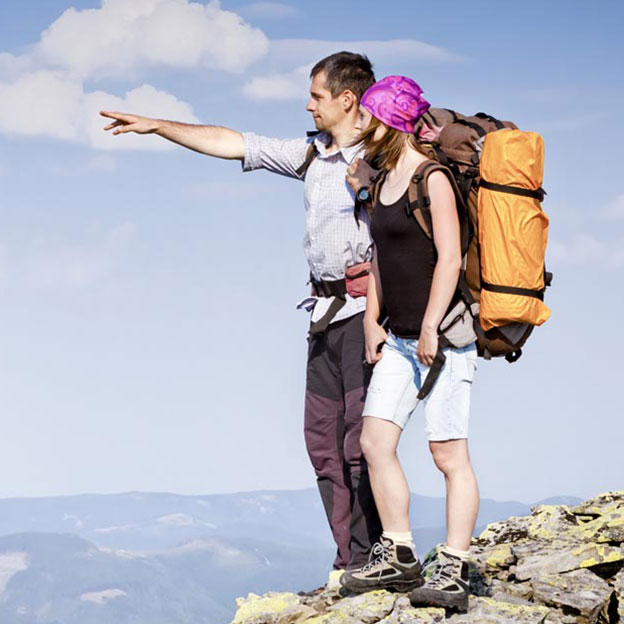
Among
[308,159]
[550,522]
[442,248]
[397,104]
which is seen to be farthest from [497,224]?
[550,522]

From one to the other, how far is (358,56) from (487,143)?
6.59 feet

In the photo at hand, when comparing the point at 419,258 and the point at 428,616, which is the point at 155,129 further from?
the point at 428,616

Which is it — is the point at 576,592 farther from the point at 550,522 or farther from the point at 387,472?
the point at 550,522

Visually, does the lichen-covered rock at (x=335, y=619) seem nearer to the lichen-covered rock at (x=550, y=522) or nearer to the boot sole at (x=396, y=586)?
the boot sole at (x=396, y=586)

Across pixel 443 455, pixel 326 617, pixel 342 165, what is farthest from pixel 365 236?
pixel 326 617

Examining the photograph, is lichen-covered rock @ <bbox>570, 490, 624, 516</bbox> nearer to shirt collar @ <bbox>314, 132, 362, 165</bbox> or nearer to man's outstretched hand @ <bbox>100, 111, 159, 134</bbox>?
shirt collar @ <bbox>314, 132, 362, 165</bbox>

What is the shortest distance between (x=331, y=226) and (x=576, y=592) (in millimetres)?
3378

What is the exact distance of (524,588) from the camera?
27.3 feet

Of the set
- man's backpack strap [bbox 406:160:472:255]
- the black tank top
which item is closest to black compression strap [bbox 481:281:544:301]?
the black tank top

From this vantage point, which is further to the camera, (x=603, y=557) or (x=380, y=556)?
(x=603, y=557)

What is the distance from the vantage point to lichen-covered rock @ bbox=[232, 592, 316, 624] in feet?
26.1

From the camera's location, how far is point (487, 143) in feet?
22.2

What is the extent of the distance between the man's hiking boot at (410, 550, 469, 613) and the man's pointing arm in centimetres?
378

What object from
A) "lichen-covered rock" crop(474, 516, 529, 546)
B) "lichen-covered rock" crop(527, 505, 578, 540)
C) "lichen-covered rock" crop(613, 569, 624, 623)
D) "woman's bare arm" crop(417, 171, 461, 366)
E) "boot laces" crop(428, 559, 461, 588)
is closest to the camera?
"woman's bare arm" crop(417, 171, 461, 366)
